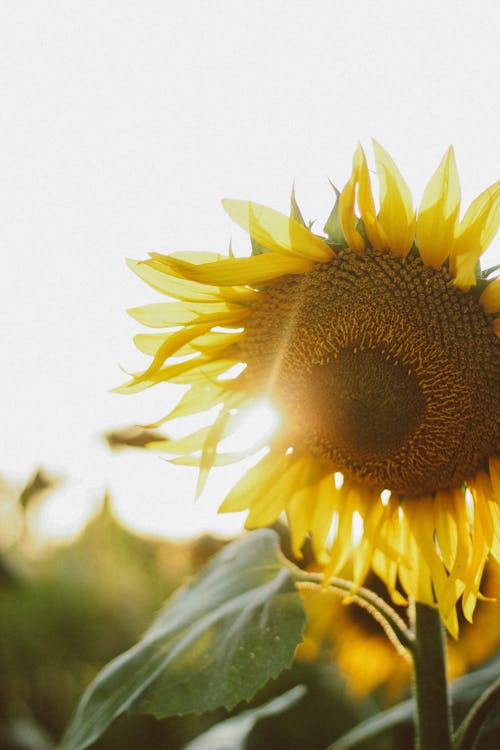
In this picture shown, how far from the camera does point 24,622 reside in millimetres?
7301

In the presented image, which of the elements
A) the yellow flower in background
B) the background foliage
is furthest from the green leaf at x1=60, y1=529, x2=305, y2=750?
the yellow flower in background

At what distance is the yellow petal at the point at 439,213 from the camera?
5.13ft

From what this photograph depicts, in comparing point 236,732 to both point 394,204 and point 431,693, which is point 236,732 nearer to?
point 431,693

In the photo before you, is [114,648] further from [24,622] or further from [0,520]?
[0,520]

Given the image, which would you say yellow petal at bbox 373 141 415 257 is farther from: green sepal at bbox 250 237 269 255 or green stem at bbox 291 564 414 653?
green stem at bbox 291 564 414 653

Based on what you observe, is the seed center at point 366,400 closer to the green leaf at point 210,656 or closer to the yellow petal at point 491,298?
the yellow petal at point 491,298

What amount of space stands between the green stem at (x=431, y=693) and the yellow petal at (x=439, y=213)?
0.80 metres

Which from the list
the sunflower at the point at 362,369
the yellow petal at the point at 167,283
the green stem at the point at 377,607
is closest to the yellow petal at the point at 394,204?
the sunflower at the point at 362,369

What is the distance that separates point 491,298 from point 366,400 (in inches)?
15.3

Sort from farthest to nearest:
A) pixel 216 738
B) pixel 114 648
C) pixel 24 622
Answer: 1. pixel 24 622
2. pixel 114 648
3. pixel 216 738

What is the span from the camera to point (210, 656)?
173 centimetres

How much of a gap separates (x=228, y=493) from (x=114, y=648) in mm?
5433

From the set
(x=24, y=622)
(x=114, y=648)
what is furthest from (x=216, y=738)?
(x=24, y=622)

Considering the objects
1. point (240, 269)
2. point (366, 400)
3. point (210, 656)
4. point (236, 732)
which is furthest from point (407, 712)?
point (240, 269)
